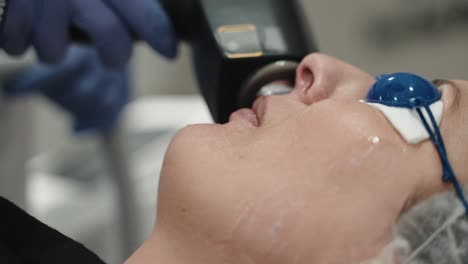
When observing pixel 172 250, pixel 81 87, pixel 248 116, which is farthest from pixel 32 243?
pixel 81 87

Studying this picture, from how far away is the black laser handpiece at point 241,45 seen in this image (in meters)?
0.88

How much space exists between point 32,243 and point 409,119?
1.49ft

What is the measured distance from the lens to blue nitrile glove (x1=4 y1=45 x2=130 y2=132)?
1.60 meters

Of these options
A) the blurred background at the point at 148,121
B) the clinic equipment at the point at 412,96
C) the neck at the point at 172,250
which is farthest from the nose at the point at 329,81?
the blurred background at the point at 148,121

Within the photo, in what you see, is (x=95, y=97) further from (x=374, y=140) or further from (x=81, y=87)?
(x=374, y=140)

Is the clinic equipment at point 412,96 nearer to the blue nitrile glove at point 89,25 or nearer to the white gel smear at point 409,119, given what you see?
the white gel smear at point 409,119

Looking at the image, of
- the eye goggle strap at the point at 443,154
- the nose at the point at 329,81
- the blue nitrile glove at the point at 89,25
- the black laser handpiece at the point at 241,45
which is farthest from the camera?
the blue nitrile glove at the point at 89,25

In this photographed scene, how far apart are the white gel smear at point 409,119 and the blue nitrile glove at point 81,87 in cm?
94

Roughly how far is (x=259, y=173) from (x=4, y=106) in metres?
1.11

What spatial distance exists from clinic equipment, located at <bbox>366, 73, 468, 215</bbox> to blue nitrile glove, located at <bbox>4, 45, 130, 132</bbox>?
91 cm

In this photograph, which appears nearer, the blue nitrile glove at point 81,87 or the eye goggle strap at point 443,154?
the eye goggle strap at point 443,154

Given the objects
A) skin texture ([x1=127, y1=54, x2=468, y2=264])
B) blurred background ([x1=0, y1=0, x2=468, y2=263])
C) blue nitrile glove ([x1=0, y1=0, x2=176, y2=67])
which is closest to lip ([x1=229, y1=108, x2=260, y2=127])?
skin texture ([x1=127, y1=54, x2=468, y2=264])

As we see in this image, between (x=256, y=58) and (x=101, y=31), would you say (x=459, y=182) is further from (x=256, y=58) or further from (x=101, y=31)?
(x=101, y=31)

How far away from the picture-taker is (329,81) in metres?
0.79
